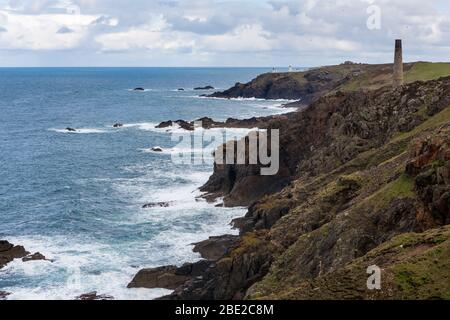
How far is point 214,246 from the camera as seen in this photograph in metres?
48.8

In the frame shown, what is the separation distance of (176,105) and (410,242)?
516 ft

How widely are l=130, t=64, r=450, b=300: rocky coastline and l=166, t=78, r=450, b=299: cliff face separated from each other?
0.23 ft

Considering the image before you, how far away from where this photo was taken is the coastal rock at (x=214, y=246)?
156 feet

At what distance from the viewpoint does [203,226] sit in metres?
55.8

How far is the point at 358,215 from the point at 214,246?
19135 millimetres

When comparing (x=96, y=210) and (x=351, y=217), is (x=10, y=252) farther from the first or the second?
(x=351, y=217)

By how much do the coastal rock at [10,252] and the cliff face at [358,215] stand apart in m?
17.1

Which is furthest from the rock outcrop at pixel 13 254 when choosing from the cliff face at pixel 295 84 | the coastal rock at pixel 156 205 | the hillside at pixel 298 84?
the cliff face at pixel 295 84

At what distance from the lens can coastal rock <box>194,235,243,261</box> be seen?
4750 cm

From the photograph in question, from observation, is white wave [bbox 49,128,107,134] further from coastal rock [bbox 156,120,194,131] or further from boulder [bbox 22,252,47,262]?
boulder [bbox 22,252,47,262]

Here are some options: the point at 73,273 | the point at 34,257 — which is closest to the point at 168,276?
the point at 73,273

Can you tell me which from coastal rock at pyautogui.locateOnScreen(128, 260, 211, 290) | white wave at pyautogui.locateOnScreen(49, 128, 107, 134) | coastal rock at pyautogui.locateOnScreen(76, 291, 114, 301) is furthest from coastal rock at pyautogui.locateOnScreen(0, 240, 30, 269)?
white wave at pyautogui.locateOnScreen(49, 128, 107, 134)
